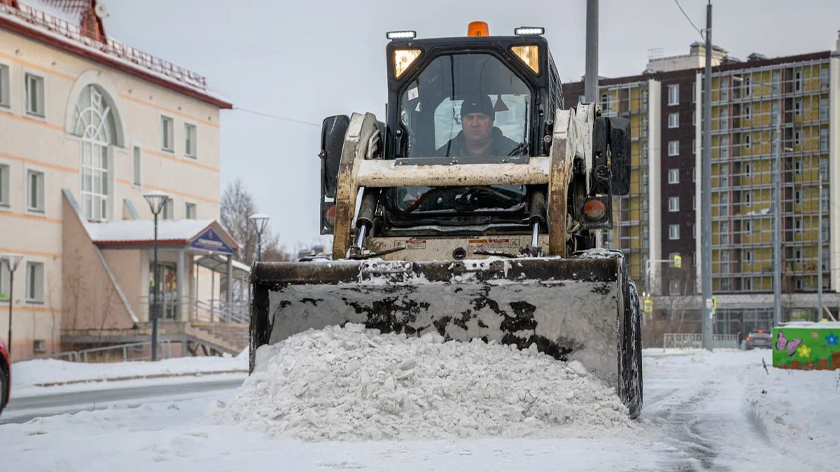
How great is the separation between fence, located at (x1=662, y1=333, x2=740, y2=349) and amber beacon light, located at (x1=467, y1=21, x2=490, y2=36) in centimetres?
5609

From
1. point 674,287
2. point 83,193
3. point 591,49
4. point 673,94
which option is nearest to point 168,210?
point 83,193

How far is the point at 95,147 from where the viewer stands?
141ft

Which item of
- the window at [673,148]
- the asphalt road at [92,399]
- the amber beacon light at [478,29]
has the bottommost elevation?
the asphalt road at [92,399]

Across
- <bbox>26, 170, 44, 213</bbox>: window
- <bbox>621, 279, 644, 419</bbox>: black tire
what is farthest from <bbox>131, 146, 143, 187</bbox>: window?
<bbox>621, 279, 644, 419</bbox>: black tire

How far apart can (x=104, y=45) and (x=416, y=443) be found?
37.6 meters

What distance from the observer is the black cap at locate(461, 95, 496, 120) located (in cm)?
1077

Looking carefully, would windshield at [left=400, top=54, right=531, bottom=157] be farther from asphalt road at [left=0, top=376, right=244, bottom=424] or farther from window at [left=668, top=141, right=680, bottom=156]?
window at [left=668, top=141, right=680, bottom=156]

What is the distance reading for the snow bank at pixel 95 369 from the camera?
24531 mm

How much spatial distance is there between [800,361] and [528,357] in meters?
12.6

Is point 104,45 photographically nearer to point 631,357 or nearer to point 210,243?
point 210,243

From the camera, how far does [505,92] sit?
35.4 feet

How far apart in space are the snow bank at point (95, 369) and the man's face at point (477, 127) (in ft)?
48.0

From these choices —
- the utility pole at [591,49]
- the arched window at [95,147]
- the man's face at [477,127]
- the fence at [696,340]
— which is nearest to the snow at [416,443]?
the man's face at [477,127]

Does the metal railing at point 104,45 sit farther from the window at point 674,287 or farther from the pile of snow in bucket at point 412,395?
the window at point 674,287
